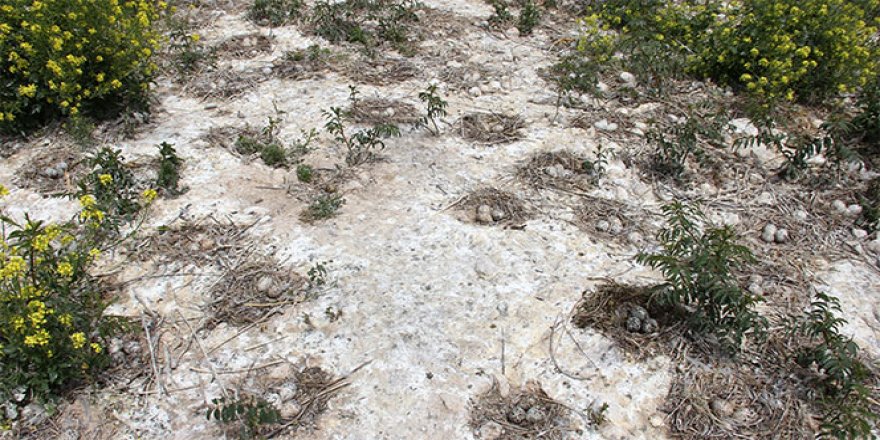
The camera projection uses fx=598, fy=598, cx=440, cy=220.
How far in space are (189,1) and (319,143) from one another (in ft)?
12.3

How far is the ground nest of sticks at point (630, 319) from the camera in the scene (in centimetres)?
331

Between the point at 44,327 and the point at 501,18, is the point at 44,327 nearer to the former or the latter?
the point at 44,327

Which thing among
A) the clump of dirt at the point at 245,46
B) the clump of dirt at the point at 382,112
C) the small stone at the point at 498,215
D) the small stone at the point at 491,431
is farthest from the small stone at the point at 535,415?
the clump of dirt at the point at 245,46

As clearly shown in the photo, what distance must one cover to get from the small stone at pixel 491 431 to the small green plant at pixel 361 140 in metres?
2.44

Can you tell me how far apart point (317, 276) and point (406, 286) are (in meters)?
0.55

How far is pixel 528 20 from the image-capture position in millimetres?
6844

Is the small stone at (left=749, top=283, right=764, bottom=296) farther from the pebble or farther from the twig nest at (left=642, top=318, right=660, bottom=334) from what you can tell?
the pebble

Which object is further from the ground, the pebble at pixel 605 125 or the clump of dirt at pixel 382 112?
the pebble at pixel 605 125

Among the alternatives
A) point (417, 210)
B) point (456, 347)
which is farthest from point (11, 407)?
point (417, 210)

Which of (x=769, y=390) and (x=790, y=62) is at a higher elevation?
(x=790, y=62)

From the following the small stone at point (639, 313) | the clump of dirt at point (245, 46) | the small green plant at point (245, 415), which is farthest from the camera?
the clump of dirt at point (245, 46)

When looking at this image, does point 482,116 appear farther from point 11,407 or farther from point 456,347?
point 11,407

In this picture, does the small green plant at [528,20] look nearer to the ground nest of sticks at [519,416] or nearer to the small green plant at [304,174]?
the small green plant at [304,174]

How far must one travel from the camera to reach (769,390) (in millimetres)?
3104
